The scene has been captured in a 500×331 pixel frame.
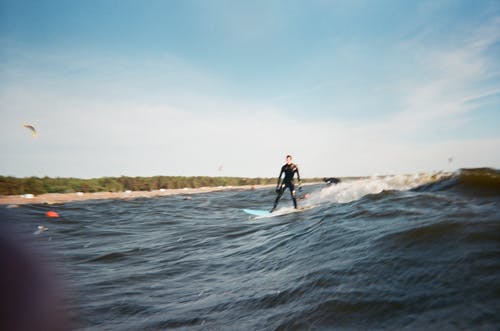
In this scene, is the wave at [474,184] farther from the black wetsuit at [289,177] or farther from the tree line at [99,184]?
the tree line at [99,184]

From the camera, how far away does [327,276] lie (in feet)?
14.8

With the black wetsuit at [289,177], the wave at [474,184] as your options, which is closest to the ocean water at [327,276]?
the wave at [474,184]

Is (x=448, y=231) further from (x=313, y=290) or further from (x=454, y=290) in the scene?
(x=313, y=290)

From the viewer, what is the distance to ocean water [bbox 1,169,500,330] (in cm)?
321

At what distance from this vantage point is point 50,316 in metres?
1.26

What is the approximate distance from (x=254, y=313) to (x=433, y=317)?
2015 mm

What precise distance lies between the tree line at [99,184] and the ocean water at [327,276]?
2925 cm

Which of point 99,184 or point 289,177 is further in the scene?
point 99,184

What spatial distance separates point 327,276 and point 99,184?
45115 mm

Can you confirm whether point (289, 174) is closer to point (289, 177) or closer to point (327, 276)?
point (289, 177)

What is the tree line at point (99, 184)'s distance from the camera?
105ft

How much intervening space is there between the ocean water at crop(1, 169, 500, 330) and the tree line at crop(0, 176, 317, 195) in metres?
29.2

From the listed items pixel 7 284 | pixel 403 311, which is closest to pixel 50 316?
pixel 7 284

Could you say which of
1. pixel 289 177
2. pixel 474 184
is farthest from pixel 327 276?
pixel 289 177
